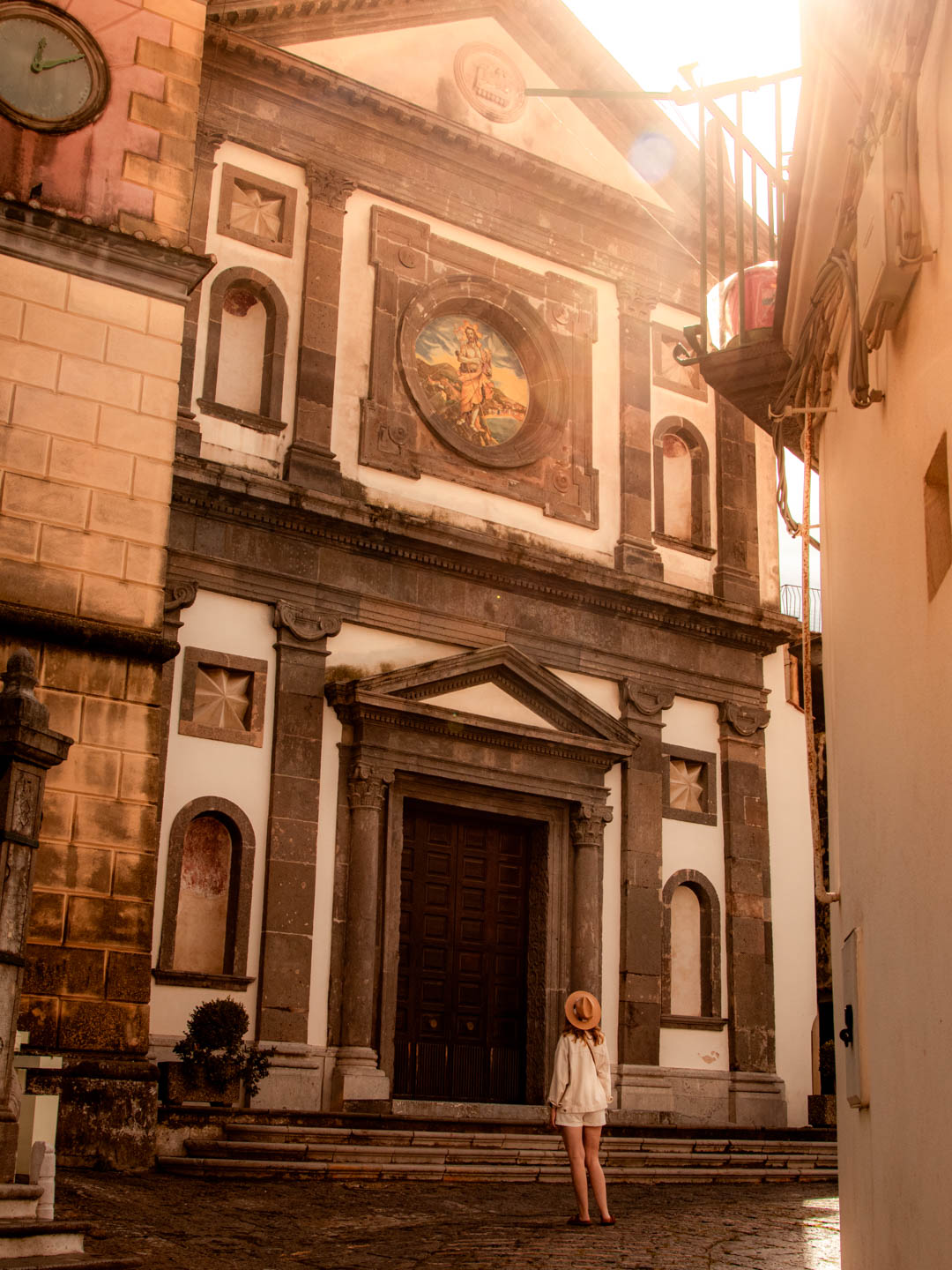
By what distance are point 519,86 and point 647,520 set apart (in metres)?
5.98

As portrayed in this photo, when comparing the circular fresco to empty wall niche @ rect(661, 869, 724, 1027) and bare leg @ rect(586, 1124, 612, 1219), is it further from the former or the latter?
bare leg @ rect(586, 1124, 612, 1219)

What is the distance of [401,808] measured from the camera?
17.4 metres

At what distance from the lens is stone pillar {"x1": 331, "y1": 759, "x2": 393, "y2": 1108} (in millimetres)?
15875

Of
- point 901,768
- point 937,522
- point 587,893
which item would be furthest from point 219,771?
point 937,522

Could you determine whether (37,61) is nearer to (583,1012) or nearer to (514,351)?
(583,1012)

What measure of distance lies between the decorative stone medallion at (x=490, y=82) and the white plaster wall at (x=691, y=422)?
331 cm

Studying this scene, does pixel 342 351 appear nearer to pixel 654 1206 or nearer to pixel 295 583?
pixel 295 583

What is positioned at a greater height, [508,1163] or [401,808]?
[401,808]

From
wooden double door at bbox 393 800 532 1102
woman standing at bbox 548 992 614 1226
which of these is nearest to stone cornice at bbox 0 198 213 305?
woman standing at bbox 548 992 614 1226

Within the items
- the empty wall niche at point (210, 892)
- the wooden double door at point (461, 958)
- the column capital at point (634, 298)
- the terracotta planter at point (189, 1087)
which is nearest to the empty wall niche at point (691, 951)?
the wooden double door at point (461, 958)

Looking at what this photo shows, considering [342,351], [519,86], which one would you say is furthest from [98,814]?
[519,86]

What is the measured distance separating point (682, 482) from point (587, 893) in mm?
6113

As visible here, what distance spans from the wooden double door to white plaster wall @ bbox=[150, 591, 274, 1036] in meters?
2.00

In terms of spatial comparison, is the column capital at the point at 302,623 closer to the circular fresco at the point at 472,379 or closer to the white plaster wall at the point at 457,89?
the circular fresco at the point at 472,379
